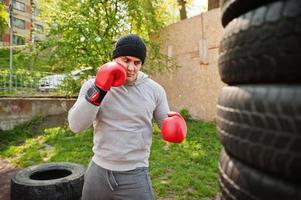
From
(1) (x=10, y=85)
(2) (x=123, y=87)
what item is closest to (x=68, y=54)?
(1) (x=10, y=85)

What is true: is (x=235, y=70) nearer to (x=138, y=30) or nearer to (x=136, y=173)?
(x=136, y=173)

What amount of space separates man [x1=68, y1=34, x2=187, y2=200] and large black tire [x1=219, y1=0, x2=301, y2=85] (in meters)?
1.13

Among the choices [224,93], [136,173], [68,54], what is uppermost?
[68,54]

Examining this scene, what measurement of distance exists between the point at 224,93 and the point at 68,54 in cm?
783

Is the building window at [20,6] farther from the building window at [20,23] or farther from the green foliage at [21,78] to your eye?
the green foliage at [21,78]

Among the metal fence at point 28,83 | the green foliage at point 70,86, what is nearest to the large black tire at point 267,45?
the green foliage at point 70,86

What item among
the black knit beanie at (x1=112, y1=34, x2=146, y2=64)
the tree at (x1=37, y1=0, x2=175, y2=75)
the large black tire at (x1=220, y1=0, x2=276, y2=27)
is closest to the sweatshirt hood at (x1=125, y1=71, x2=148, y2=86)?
the black knit beanie at (x1=112, y1=34, x2=146, y2=64)

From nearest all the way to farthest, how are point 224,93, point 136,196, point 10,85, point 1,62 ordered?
point 224,93
point 136,196
point 10,85
point 1,62

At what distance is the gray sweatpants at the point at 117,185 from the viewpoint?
2289 mm

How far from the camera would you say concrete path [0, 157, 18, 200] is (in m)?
4.67

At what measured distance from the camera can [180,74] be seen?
10195 millimetres

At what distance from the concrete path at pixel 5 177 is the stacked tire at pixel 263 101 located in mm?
4124

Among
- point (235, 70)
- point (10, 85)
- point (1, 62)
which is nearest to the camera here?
point (235, 70)

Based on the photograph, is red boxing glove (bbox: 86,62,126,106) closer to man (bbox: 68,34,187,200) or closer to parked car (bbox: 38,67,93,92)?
man (bbox: 68,34,187,200)
